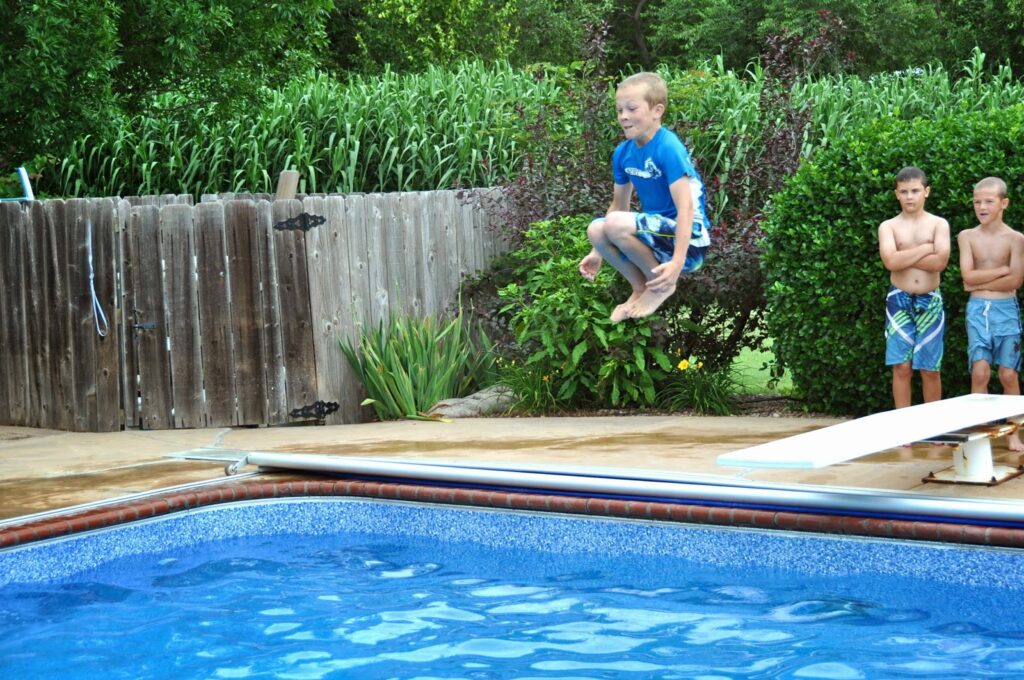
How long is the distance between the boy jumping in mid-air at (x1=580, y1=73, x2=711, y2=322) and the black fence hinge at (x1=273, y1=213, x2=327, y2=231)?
16.1ft

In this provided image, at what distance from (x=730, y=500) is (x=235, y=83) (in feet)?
24.3

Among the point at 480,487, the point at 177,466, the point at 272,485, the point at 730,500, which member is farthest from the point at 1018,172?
the point at 177,466

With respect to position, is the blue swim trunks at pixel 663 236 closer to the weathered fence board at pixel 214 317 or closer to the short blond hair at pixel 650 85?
the short blond hair at pixel 650 85

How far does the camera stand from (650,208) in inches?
212

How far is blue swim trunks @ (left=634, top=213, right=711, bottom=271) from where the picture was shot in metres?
5.19

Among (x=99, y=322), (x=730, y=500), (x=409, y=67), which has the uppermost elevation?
(x=409, y=67)

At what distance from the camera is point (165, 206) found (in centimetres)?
991

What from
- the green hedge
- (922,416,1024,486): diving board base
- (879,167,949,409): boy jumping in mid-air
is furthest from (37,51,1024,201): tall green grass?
(922,416,1024,486): diving board base

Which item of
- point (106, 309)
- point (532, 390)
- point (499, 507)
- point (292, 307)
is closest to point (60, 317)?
point (106, 309)

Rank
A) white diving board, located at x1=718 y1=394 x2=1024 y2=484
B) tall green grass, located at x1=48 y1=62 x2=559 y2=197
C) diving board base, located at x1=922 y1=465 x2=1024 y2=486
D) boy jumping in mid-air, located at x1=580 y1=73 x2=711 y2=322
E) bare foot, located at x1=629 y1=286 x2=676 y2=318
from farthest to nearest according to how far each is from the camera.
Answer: tall green grass, located at x1=48 y1=62 x2=559 y2=197
diving board base, located at x1=922 y1=465 x2=1024 y2=486
bare foot, located at x1=629 y1=286 x2=676 y2=318
boy jumping in mid-air, located at x1=580 y1=73 x2=711 y2=322
white diving board, located at x1=718 y1=394 x2=1024 y2=484

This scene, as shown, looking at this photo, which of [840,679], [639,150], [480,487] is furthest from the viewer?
[480,487]

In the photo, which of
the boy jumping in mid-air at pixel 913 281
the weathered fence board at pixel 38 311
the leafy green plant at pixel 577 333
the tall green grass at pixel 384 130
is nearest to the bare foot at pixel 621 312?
the boy jumping in mid-air at pixel 913 281

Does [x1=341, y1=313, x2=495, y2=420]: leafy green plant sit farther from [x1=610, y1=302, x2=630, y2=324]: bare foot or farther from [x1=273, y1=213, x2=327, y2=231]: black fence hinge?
[x1=610, y1=302, x2=630, y2=324]: bare foot

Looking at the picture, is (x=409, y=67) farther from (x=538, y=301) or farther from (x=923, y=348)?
(x=923, y=348)
